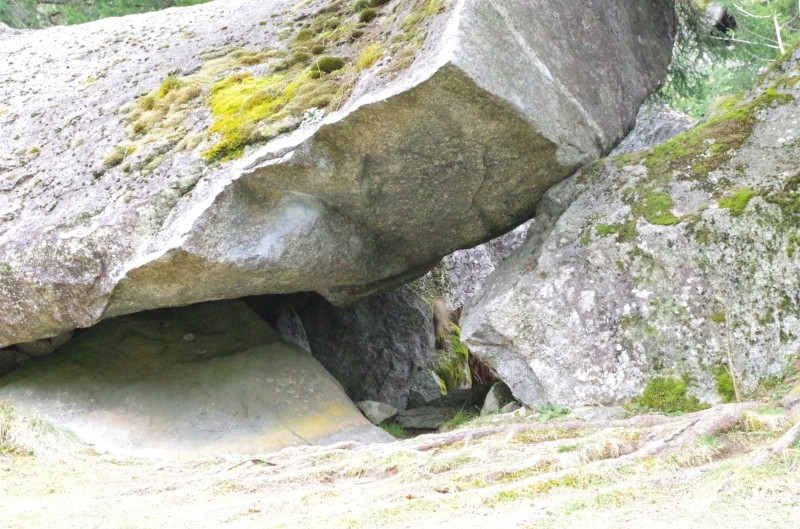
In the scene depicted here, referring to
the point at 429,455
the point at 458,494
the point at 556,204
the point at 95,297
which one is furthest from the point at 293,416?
the point at 458,494

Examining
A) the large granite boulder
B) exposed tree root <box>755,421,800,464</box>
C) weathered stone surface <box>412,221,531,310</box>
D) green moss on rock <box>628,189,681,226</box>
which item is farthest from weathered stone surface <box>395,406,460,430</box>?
exposed tree root <box>755,421,800,464</box>

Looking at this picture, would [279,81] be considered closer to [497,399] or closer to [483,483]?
[497,399]

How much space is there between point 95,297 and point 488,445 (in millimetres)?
3642

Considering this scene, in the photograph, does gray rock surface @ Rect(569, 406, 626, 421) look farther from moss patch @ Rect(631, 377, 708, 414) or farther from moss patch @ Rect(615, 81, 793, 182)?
moss patch @ Rect(615, 81, 793, 182)

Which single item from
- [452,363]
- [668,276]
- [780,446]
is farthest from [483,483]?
[452,363]

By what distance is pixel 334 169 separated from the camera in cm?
618

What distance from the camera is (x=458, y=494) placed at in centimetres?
392

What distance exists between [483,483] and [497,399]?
3.11 metres

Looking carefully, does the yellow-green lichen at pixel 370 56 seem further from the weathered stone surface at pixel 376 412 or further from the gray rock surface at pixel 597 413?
the weathered stone surface at pixel 376 412

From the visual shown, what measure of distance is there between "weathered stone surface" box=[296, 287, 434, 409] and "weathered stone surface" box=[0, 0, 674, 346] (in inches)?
82.1

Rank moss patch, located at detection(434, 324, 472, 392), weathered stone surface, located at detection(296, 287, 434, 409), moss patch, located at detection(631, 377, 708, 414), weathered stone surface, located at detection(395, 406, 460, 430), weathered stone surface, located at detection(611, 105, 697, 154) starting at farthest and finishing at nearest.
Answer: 1. weathered stone surface, located at detection(611, 105, 697, 154)
2. moss patch, located at detection(434, 324, 472, 392)
3. weathered stone surface, located at detection(296, 287, 434, 409)
4. weathered stone surface, located at detection(395, 406, 460, 430)
5. moss patch, located at detection(631, 377, 708, 414)

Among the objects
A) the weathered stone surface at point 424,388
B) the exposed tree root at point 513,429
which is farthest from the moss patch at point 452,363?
the exposed tree root at point 513,429

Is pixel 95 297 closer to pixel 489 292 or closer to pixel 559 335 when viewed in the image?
pixel 489 292

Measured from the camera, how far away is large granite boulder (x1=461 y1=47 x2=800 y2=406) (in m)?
5.74
